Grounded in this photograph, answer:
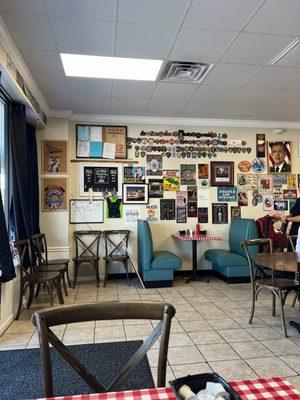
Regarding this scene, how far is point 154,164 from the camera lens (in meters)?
5.59

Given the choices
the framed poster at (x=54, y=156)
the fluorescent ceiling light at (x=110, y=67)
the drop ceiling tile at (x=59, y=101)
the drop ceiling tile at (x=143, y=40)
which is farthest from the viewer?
the framed poster at (x=54, y=156)

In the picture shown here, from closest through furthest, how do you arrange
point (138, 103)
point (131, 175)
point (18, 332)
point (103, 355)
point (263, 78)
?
1. point (103, 355)
2. point (18, 332)
3. point (263, 78)
4. point (138, 103)
5. point (131, 175)

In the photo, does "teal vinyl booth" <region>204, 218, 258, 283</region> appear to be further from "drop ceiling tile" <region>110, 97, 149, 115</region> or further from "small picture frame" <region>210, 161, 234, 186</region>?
"drop ceiling tile" <region>110, 97, 149, 115</region>

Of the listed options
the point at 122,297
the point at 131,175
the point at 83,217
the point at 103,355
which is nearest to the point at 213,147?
the point at 131,175

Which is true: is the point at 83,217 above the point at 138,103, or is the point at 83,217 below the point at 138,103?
below

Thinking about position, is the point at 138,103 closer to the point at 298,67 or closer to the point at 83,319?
the point at 298,67

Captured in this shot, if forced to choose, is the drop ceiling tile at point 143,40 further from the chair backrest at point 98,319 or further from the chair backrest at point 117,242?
the chair backrest at point 117,242

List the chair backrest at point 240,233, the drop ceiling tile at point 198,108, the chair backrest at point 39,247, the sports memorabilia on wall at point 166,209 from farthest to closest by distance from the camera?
the sports memorabilia on wall at point 166,209 < the chair backrest at point 240,233 < the drop ceiling tile at point 198,108 < the chair backrest at point 39,247

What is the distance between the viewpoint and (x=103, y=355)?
8.80ft

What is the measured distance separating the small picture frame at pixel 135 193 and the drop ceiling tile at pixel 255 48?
2.72 m

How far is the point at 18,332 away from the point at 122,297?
5.08 feet

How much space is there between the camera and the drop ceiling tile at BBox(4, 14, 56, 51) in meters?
2.62

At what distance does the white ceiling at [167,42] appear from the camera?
98.2 inches

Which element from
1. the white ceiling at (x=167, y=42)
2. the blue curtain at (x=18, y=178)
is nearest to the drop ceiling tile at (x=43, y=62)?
the white ceiling at (x=167, y=42)
